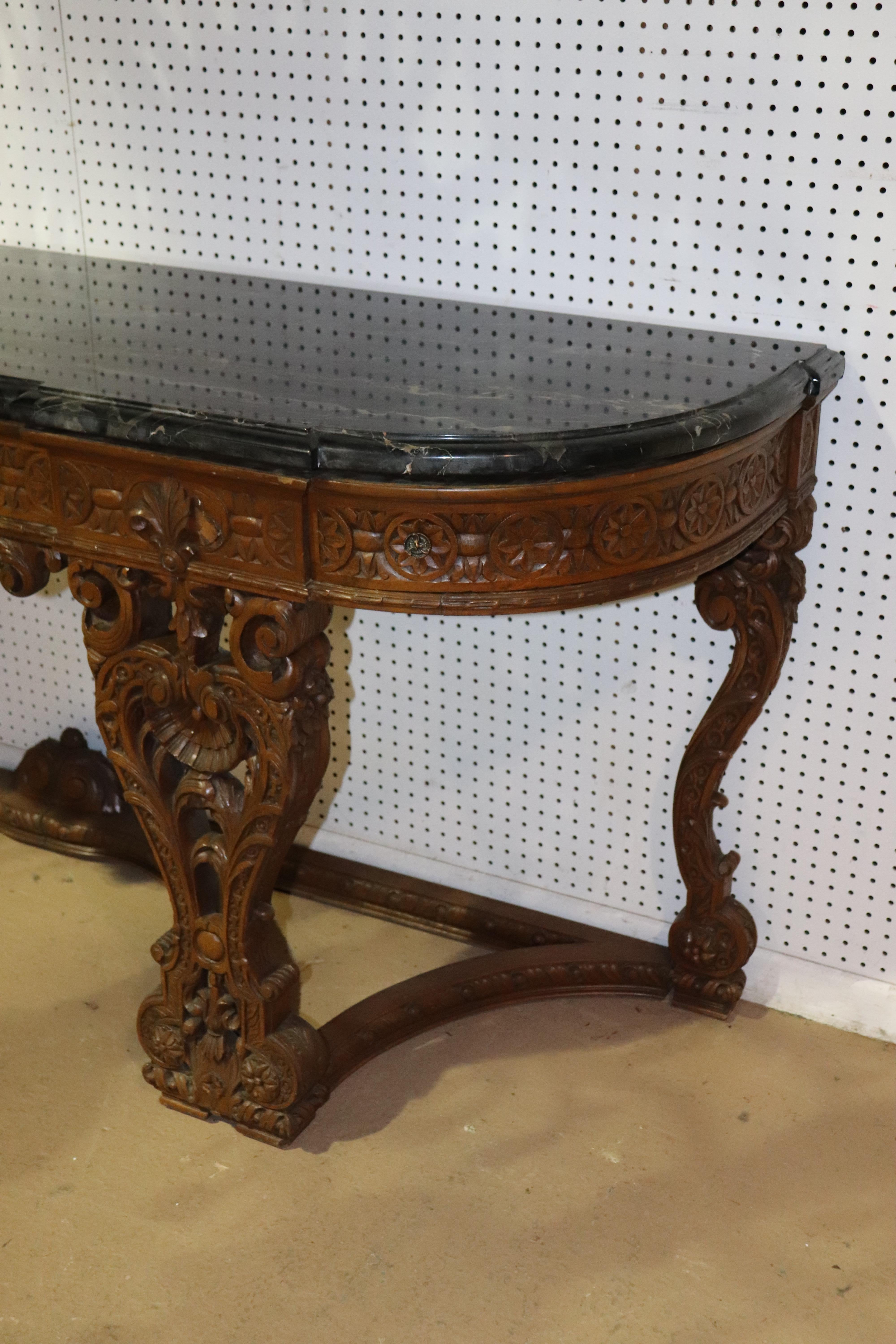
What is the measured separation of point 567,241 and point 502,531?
76 cm

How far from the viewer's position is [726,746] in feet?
7.25

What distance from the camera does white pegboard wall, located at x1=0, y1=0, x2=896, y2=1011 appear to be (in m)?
1.93

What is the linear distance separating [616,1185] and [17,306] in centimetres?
163

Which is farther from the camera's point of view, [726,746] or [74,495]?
[726,746]

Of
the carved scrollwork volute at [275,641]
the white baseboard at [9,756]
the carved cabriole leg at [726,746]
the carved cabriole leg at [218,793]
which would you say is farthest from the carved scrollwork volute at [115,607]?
the white baseboard at [9,756]

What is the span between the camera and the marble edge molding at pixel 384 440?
58.7 inches

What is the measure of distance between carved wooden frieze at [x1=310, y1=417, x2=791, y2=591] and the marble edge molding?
0.02 meters

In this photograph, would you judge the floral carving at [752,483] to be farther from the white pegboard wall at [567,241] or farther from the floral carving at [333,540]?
the floral carving at [333,540]

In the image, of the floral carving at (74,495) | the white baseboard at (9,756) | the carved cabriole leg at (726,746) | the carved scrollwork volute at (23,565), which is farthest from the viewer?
the white baseboard at (9,756)

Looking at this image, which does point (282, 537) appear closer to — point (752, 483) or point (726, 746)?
point (752, 483)

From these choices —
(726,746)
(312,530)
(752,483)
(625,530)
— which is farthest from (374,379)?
(726,746)

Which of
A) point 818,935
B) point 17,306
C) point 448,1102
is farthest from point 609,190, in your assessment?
point 448,1102

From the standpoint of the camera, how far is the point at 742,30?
1881mm

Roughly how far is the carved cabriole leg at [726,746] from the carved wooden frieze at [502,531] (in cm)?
46
